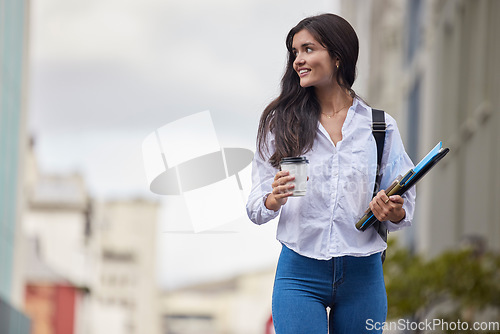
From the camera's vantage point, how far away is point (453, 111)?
28.6 meters

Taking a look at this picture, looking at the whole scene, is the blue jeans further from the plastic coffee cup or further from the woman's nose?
the woman's nose

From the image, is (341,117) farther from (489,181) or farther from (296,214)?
(489,181)

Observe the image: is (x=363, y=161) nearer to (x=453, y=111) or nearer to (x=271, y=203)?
(x=271, y=203)

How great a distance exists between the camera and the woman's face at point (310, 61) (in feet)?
14.6

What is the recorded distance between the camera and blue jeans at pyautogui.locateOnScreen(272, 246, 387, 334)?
14.2 feet

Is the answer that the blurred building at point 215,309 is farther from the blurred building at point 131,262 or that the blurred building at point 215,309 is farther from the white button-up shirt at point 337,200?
the white button-up shirt at point 337,200

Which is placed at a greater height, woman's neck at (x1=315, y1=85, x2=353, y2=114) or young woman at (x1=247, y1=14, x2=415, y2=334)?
woman's neck at (x1=315, y1=85, x2=353, y2=114)

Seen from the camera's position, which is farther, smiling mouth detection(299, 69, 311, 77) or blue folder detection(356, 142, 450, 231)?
smiling mouth detection(299, 69, 311, 77)

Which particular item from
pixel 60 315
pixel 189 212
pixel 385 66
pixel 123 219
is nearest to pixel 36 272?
pixel 60 315

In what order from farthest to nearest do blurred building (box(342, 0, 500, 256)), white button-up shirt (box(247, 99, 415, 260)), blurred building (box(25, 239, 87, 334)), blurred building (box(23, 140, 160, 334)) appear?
blurred building (box(23, 140, 160, 334)) < blurred building (box(25, 239, 87, 334)) < blurred building (box(342, 0, 500, 256)) < white button-up shirt (box(247, 99, 415, 260))

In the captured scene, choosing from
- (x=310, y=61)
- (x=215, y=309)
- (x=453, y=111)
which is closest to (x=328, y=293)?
(x=310, y=61)

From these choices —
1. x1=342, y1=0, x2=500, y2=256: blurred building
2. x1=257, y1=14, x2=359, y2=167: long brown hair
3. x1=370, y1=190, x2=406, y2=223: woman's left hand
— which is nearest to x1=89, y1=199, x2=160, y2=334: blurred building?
x1=342, y1=0, x2=500, y2=256: blurred building

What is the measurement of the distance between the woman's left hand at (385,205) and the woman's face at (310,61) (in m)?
0.57

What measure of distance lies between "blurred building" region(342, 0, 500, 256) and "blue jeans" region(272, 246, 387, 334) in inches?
336
